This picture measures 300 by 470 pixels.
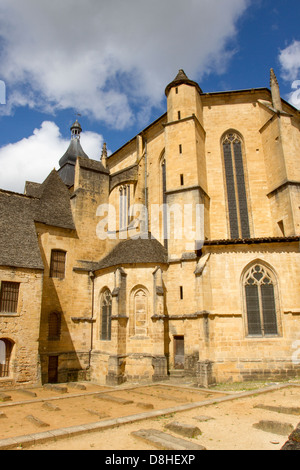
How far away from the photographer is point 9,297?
1464 cm

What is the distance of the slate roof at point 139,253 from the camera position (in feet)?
54.8

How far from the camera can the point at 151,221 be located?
810 inches

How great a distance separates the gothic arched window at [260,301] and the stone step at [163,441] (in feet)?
28.7

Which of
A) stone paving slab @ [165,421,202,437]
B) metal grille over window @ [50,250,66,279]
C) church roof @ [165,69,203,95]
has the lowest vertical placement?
stone paving slab @ [165,421,202,437]

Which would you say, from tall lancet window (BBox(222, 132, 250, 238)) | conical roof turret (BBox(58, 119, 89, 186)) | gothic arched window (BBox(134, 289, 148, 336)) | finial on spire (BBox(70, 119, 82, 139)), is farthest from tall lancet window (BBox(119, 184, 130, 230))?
finial on spire (BBox(70, 119, 82, 139))

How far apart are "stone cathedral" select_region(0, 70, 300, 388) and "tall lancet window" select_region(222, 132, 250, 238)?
0.20ft

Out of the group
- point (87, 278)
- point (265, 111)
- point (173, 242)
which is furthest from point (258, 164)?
point (87, 278)

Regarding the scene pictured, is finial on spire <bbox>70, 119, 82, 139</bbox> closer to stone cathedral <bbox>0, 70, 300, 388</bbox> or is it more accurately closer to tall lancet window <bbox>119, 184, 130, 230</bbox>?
stone cathedral <bbox>0, 70, 300, 388</bbox>

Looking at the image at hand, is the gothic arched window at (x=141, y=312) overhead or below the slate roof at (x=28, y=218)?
below

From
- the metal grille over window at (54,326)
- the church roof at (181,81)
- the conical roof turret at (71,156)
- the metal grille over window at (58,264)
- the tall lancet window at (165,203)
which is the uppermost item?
the conical roof turret at (71,156)

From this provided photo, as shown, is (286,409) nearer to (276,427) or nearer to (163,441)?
(276,427)

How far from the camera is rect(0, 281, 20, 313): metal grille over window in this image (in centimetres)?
1447

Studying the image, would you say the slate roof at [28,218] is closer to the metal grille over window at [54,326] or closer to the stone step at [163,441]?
the metal grille over window at [54,326]

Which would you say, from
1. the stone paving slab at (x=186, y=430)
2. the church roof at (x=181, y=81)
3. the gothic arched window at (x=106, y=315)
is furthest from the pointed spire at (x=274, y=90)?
the stone paving slab at (x=186, y=430)
